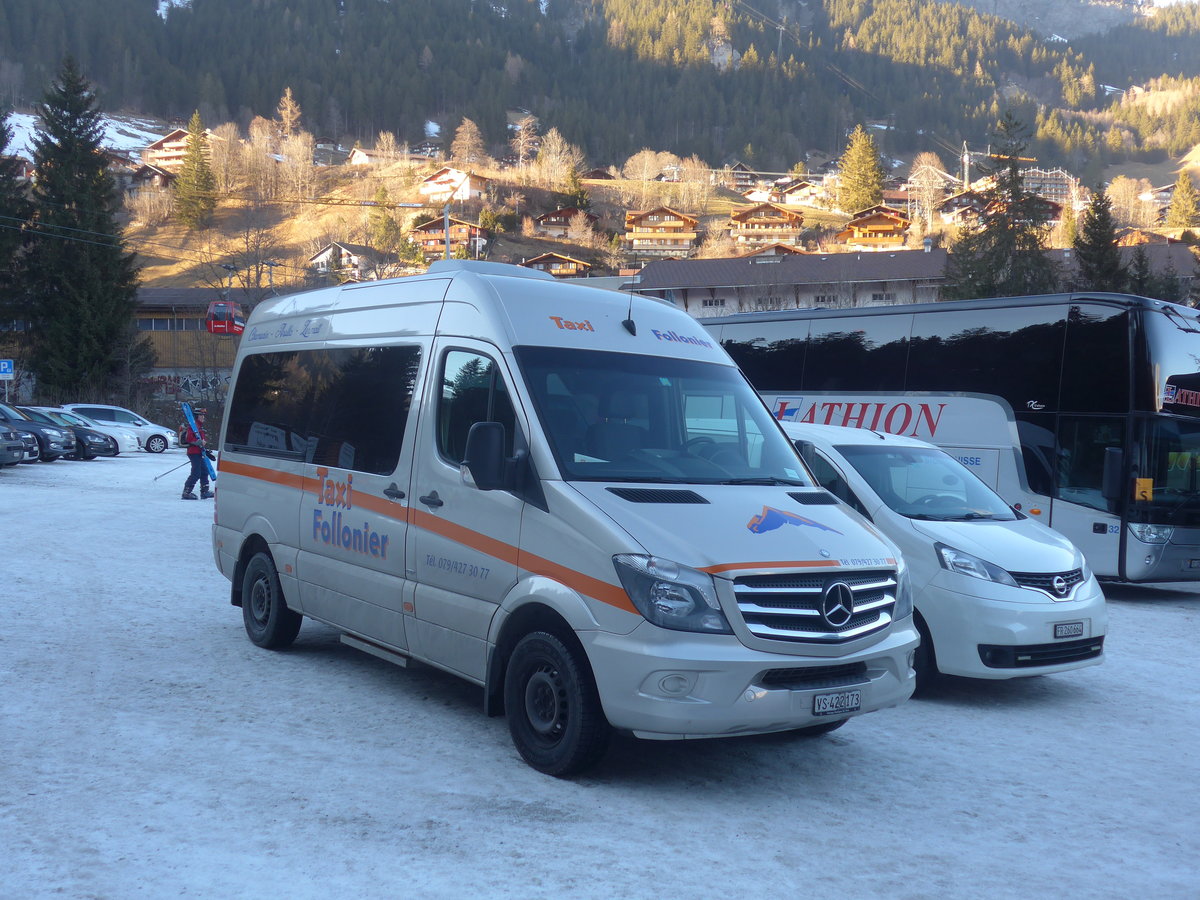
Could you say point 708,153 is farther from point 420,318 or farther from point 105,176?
point 420,318

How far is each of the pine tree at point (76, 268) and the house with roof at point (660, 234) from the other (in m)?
68.1

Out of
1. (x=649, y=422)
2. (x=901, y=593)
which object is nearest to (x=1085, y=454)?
(x=901, y=593)

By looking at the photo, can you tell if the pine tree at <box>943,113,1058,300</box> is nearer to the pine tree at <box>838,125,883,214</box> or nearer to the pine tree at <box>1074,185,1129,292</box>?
the pine tree at <box>1074,185,1129,292</box>

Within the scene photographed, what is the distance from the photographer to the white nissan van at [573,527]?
527 cm

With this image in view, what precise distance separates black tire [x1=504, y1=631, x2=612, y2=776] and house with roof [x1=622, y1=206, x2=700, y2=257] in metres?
113

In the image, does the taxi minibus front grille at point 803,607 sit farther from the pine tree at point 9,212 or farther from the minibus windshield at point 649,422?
the pine tree at point 9,212

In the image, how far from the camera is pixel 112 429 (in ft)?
124

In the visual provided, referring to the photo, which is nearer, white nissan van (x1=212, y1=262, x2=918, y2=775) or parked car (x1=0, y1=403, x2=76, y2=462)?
white nissan van (x1=212, y1=262, x2=918, y2=775)

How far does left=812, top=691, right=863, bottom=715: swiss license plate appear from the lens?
541cm

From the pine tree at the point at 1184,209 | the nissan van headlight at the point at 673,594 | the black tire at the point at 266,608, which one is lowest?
the black tire at the point at 266,608

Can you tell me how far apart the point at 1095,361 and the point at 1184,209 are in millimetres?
127781

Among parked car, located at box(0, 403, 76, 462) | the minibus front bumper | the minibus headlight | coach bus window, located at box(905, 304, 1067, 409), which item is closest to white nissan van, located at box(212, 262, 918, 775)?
the minibus front bumper

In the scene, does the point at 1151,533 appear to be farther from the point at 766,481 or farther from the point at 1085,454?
the point at 766,481

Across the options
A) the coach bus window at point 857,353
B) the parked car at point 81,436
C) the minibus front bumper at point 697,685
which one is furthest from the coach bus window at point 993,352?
the parked car at point 81,436
